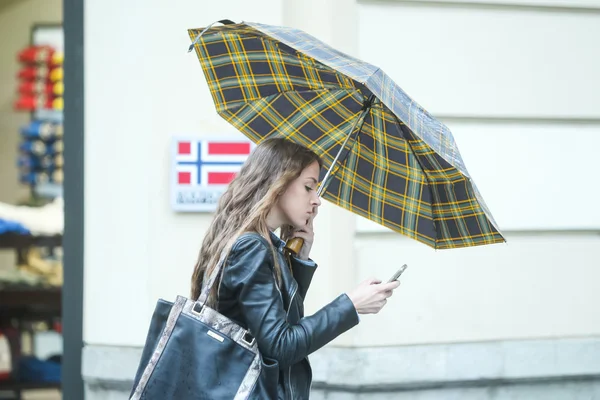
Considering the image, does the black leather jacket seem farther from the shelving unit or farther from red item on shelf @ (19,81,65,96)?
red item on shelf @ (19,81,65,96)

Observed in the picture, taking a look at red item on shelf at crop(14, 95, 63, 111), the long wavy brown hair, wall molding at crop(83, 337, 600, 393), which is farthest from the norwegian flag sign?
red item on shelf at crop(14, 95, 63, 111)

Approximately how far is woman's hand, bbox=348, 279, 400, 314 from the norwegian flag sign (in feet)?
6.96

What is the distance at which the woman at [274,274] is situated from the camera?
2307 mm

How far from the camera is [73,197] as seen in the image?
15.2 feet

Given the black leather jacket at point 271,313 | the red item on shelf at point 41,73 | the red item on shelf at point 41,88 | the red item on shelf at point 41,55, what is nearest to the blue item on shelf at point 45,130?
the red item on shelf at point 41,88

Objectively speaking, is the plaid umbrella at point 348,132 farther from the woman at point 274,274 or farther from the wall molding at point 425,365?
the wall molding at point 425,365

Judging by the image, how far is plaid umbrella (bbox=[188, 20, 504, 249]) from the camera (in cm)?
268

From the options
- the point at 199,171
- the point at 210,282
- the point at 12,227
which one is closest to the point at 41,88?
the point at 12,227

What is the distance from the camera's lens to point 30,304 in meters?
5.88

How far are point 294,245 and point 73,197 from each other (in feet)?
7.43

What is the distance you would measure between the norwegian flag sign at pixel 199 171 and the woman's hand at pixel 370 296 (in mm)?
2120

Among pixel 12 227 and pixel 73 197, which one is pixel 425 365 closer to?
pixel 73 197

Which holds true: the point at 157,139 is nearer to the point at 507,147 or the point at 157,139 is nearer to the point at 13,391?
the point at 507,147

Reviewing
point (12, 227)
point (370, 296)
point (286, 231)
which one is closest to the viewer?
point (370, 296)
